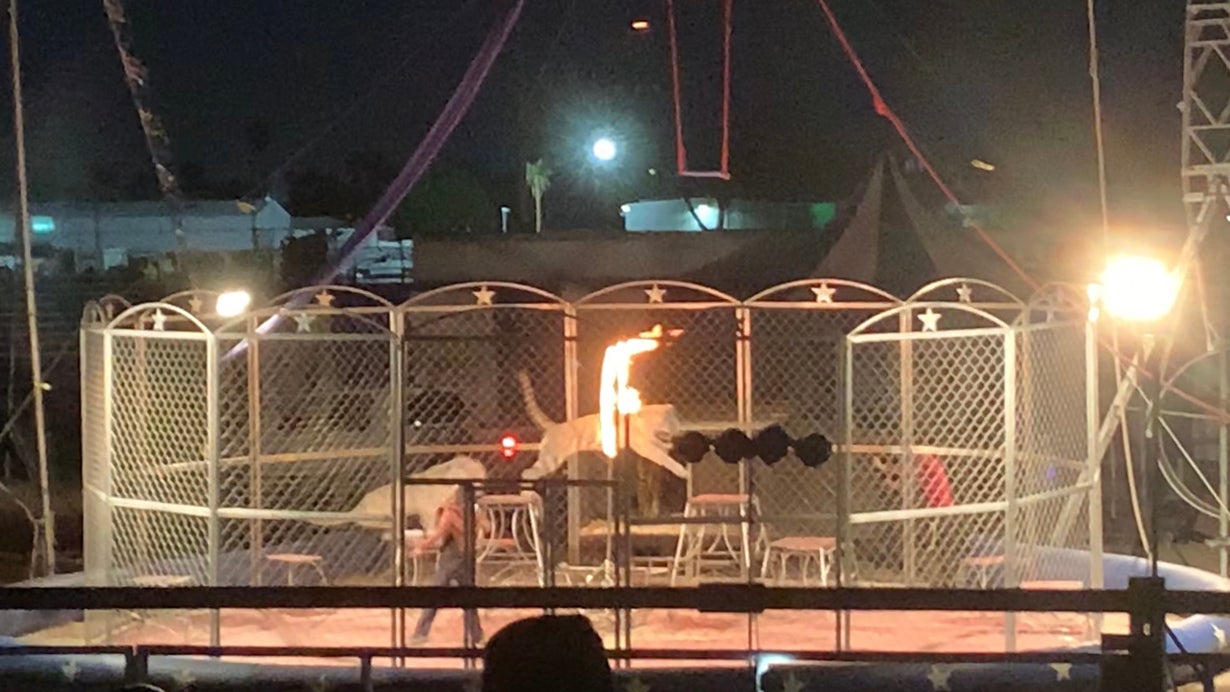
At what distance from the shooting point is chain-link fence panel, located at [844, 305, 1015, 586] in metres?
10.5

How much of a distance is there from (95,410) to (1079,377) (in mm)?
6922

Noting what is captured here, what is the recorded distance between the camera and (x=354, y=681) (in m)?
8.23

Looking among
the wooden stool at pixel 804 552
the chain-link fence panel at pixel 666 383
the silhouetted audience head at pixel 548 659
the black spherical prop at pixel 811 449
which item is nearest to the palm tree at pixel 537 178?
the chain-link fence panel at pixel 666 383

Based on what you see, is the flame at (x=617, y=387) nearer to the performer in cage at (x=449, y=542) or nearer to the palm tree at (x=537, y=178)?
the performer in cage at (x=449, y=542)

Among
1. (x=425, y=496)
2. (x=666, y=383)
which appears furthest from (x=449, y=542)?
(x=666, y=383)

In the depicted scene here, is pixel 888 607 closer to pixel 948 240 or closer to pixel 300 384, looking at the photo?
pixel 948 240

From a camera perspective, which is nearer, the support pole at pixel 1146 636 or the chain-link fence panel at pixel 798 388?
the support pole at pixel 1146 636

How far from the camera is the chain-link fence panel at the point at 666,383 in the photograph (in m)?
11.8

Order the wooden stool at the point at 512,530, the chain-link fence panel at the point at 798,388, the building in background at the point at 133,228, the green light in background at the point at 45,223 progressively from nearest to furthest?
the wooden stool at the point at 512,530 < the chain-link fence panel at the point at 798,388 < the building in background at the point at 133,228 < the green light in background at the point at 45,223

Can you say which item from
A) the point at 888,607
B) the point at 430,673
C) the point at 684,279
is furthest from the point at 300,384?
the point at 888,607

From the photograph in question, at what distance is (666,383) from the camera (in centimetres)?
1636

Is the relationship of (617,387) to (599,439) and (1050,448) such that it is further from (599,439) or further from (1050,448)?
(1050,448)

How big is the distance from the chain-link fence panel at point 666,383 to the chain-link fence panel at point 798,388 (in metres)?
0.36

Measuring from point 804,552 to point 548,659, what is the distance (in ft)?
29.1
